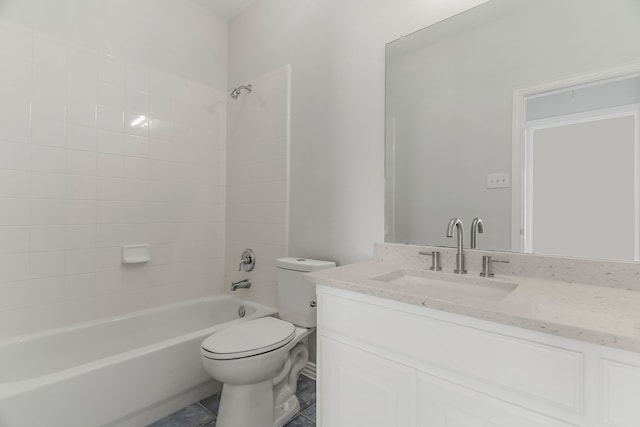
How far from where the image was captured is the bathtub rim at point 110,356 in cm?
117

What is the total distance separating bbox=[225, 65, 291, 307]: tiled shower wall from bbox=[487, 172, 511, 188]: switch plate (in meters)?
1.18

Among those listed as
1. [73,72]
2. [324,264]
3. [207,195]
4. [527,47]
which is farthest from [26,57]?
[527,47]

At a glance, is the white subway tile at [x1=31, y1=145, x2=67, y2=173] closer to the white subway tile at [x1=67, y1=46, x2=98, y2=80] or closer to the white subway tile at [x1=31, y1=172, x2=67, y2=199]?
the white subway tile at [x1=31, y1=172, x2=67, y2=199]

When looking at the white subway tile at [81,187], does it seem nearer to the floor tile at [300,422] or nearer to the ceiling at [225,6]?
the ceiling at [225,6]

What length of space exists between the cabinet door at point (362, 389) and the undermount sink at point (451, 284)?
26 centimetres

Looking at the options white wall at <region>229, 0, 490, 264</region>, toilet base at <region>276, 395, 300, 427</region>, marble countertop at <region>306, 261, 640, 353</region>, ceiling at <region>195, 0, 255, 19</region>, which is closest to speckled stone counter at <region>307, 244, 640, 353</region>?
marble countertop at <region>306, 261, 640, 353</region>

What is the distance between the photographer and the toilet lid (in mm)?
1307

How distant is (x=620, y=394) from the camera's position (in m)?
0.62

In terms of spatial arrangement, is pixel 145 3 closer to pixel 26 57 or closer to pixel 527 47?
pixel 26 57

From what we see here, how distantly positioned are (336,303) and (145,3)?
2.24 meters

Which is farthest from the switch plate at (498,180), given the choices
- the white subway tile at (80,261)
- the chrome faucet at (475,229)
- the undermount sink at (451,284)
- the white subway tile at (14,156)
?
the white subway tile at (14,156)

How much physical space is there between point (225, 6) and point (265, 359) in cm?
241

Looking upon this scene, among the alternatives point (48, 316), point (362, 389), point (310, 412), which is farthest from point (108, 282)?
point (362, 389)

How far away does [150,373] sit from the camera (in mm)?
1449
